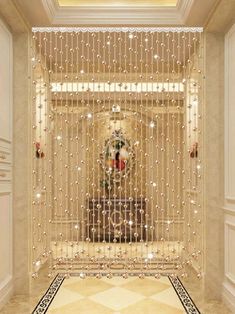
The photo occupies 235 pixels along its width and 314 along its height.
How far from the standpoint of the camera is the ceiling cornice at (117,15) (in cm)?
379

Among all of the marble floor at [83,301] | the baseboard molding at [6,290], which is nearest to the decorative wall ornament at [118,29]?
the baseboard molding at [6,290]

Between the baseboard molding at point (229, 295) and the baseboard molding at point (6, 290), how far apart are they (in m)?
2.05

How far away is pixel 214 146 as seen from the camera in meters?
3.89

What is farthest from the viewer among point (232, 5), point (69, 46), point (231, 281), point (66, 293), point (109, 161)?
point (109, 161)

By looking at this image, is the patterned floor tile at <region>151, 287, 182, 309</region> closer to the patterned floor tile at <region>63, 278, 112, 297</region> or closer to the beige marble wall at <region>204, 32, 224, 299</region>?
the beige marble wall at <region>204, 32, 224, 299</region>

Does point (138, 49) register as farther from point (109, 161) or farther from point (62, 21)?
point (109, 161)

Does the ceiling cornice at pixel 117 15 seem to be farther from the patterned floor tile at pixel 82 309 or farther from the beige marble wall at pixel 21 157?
the patterned floor tile at pixel 82 309

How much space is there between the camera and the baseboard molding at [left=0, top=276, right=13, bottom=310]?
11.6ft

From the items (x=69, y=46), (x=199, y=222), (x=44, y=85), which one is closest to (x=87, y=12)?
(x=69, y=46)

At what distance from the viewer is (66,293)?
4.05m

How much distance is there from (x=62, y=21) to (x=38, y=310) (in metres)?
2.74

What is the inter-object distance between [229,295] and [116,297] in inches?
43.5

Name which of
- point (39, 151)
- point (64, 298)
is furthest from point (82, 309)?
point (39, 151)

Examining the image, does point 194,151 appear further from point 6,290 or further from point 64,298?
point 6,290
